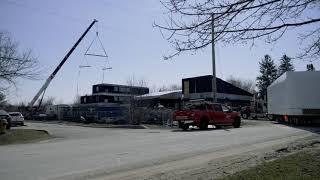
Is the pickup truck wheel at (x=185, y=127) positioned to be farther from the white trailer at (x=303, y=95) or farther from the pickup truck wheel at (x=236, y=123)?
the white trailer at (x=303, y=95)

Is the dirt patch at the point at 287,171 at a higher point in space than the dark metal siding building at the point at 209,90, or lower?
lower

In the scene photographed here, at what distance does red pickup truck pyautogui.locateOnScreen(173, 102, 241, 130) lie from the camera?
33.2m

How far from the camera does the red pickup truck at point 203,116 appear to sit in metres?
33.2

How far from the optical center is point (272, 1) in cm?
804

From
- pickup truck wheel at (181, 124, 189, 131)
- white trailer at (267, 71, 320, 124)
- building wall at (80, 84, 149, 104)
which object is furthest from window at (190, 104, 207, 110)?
building wall at (80, 84, 149, 104)

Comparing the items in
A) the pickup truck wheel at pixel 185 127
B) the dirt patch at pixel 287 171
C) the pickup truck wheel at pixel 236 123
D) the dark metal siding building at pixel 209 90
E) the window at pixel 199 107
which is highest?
the dark metal siding building at pixel 209 90

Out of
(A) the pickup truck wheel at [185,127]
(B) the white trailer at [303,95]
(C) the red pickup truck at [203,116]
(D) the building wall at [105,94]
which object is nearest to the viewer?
(C) the red pickup truck at [203,116]

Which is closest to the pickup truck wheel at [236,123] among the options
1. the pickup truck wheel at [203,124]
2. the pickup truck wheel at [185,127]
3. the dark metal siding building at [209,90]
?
the pickup truck wheel at [203,124]

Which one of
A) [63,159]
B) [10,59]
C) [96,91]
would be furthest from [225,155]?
[96,91]

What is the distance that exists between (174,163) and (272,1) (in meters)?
6.68

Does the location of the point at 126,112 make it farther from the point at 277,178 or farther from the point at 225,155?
the point at 277,178

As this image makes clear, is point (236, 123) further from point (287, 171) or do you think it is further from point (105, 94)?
point (105, 94)

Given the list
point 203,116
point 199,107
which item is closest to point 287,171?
point 203,116

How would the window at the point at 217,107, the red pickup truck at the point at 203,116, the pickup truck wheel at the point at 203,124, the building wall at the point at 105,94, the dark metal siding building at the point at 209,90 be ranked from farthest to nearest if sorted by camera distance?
1. the building wall at the point at 105,94
2. the dark metal siding building at the point at 209,90
3. the window at the point at 217,107
4. the pickup truck wheel at the point at 203,124
5. the red pickup truck at the point at 203,116
